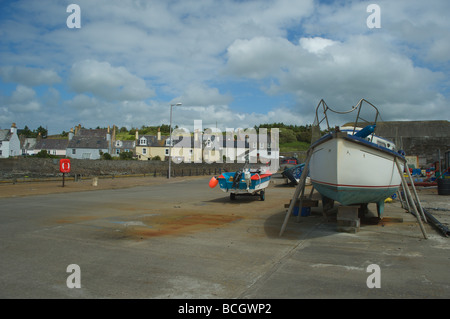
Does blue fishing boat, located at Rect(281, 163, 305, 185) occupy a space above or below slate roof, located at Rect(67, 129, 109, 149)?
below

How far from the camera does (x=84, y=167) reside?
43.8 meters

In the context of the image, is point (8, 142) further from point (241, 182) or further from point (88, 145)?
point (241, 182)

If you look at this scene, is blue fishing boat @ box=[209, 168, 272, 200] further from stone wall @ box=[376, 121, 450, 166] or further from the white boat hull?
stone wall @ box=[376, 121, 450, 166]

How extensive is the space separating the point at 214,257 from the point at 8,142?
78.4 metres

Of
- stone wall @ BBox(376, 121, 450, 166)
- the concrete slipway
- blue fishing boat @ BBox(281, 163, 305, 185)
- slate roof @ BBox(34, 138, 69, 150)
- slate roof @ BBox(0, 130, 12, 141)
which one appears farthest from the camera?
slate roof @ BBox(34, 138, 69, 150)

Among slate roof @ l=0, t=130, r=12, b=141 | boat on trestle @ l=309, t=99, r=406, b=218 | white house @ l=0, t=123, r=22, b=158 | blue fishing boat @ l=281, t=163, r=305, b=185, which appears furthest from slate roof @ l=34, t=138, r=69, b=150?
boat on trestle @ l=309, t=99, r=406, b=218

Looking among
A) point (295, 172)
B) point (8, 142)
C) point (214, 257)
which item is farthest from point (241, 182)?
point (8, 142)

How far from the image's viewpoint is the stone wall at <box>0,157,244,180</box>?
→ 37.9 metres

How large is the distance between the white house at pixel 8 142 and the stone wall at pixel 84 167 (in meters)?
36.9

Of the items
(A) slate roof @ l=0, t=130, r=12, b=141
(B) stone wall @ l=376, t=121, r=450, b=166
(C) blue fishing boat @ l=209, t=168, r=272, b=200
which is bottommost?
(C) blue fishing boat @ l=209, t=168, r=272, b=200

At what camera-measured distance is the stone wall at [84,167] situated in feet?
124

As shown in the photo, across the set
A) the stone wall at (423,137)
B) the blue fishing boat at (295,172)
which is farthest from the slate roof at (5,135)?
the stone wall at (423,137)

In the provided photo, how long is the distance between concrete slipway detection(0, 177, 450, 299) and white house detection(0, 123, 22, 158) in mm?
70622

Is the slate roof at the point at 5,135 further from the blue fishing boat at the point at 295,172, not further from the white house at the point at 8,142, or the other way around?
the blue fishing boat at the point at 295,172
